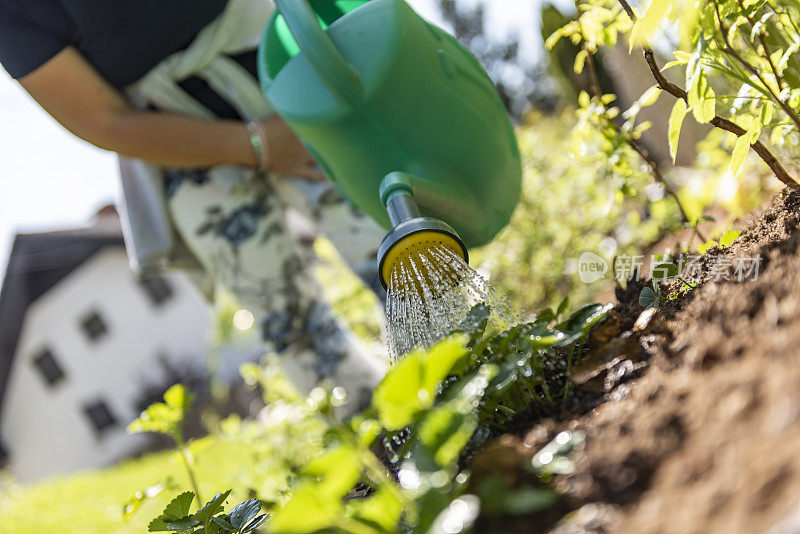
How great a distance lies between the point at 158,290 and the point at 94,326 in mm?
1906

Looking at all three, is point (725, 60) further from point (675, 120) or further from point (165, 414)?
point (165, 414)

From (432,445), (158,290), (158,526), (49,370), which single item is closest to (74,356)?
(49,370)

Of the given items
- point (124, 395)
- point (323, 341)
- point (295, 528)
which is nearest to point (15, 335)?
point (124, 395)

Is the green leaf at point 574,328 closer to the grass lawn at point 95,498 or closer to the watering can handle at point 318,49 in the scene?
the watering can handle at point 318,49

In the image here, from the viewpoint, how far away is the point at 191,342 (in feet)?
60.7

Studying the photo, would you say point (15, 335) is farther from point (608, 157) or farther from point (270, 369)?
point (608, 157)

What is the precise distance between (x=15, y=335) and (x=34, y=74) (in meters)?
18.2

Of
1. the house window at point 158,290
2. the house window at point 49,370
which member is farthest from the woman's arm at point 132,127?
the house window at point 49,370

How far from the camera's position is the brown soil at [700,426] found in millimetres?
412

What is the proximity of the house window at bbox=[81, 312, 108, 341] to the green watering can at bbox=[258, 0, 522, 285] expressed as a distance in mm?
18560

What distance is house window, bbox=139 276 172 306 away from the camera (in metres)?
18.1

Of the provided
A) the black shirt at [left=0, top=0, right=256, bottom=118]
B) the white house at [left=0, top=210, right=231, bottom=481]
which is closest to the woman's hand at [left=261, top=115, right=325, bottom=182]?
the black shirt at [left=0, top=0, right=256, bottom=118]

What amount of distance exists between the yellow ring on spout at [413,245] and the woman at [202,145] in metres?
0.98

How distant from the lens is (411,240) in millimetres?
871
